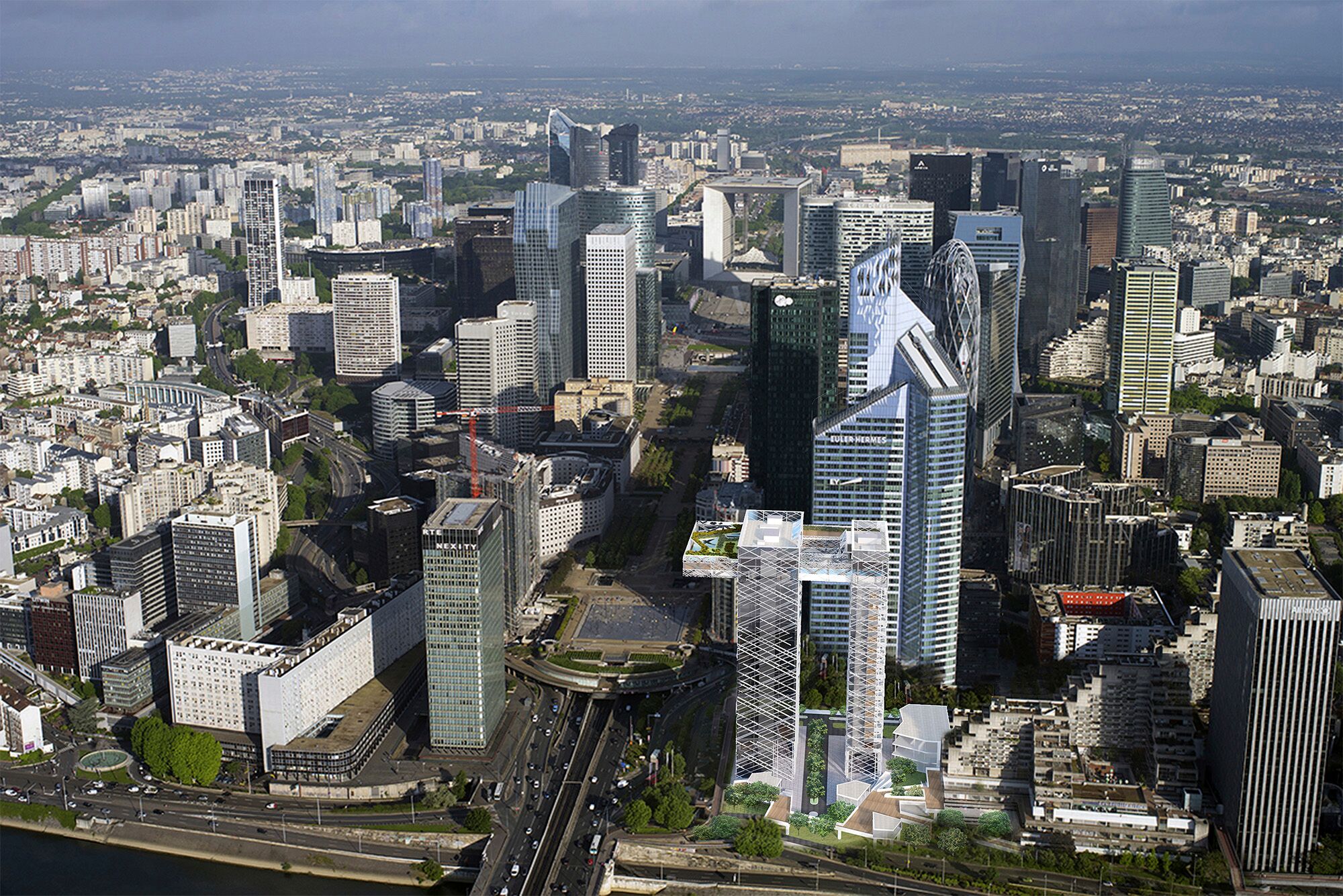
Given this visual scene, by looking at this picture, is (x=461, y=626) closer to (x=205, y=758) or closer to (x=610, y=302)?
(x=205, y=758)

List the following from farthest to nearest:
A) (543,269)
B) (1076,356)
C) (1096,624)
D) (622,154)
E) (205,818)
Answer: (622,154) < (1076,356) < (543,269) < (1096,624) < (205,818)

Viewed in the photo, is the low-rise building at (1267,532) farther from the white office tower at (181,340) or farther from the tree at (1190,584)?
the white office tower at (181,340)

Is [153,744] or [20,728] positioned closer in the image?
[153,744]

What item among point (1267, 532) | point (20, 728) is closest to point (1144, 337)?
point (1267, 532)

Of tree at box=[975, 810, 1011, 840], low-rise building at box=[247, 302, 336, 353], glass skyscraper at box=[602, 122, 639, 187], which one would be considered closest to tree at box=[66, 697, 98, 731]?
tree at box=[975, 810, 1011, 840]

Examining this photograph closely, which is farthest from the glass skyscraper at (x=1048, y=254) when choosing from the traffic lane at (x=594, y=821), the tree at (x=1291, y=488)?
the traffic lane at (x=594, y=821)

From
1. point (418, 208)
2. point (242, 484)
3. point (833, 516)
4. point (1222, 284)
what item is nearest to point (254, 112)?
point (418, 208)
